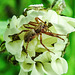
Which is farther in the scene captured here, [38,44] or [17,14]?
[17,14]

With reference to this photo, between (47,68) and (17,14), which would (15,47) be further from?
(17,14)

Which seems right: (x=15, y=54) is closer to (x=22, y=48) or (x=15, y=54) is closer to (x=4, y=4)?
(x=22, y=48)

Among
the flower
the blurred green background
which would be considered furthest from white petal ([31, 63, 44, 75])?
the blurred green background

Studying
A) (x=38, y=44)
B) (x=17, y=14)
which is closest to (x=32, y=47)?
(x=38, y=44)

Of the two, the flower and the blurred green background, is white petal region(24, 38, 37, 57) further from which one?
the blurred green background

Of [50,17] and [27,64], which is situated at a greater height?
[50,17]

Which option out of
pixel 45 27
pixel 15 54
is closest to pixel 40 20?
pixel 45 27
